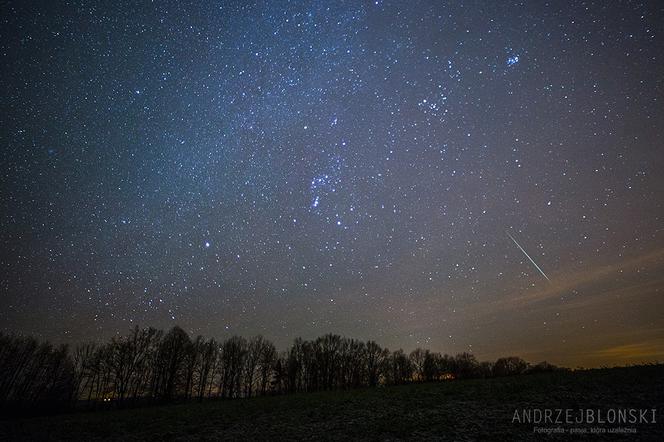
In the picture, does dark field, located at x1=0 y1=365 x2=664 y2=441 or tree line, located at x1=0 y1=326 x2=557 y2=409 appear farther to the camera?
tree line, located at x1=0 y1=326 x2=557 y2=409

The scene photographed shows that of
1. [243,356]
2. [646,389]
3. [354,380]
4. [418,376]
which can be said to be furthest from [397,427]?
[418,376]

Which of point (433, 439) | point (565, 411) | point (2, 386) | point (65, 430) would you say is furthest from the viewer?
point (2, 386)

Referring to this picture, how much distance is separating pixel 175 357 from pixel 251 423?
57.4 meters

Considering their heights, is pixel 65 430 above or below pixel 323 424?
below

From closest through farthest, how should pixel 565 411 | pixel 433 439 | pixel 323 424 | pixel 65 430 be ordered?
pixel 433 439
pixel 565 411
pixel 323 424
pixel 65 430

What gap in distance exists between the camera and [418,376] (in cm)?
10800

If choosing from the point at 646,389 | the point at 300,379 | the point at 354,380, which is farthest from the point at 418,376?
the point at 646,389

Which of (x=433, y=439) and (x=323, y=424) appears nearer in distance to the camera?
(x=433, y=439)

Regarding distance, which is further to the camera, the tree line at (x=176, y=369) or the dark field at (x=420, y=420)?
the tree line at (x=176, y=369)

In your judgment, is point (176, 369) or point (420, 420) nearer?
point (420, 420)

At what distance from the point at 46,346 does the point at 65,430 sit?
58461 millimetres

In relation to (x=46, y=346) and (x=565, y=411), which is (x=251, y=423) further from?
(x=46, y=346)

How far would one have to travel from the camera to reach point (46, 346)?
68.5 m

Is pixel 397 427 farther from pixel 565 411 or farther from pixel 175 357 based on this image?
pixel 175 357
